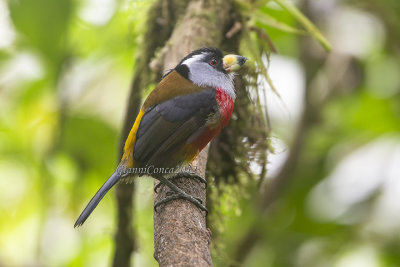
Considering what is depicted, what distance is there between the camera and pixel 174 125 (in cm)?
247

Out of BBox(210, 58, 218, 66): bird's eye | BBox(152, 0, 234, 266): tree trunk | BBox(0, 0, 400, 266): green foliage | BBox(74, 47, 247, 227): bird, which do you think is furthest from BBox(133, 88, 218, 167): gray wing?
BBox(0, 0, 400, 266): green foliage

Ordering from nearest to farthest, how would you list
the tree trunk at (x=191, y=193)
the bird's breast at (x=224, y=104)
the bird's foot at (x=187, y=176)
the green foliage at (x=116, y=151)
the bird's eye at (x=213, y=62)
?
the tree trunk at (x=191, y=193), the bird's foot at (x=187, y=176), the bird's breast at (x=224, y=104), the bird's eye at (x=213, y=62), the green foliage at (x=116, y=151)

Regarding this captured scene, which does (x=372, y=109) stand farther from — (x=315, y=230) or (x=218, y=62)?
(x=218, y=62)

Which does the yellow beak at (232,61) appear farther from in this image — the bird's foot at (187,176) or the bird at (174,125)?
the bird's foot at (187,176)

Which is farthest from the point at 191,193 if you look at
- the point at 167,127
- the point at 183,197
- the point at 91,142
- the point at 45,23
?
the point at 91,142

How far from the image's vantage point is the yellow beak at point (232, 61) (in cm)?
278

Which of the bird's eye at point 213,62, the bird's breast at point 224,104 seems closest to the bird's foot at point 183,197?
the bird's breast at point 224,104

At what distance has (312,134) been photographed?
162 inches

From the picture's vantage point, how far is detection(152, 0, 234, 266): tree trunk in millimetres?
1595

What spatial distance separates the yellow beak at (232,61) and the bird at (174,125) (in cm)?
15

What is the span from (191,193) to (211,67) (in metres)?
0.80

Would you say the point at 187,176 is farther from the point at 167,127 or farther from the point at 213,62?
the point at 213,62

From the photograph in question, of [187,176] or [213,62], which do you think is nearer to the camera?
[187,176]

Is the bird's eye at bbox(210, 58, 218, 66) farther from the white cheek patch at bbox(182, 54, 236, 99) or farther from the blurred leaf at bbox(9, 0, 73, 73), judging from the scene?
the blurred leaf at bbox(9, 0, 73, 73)
